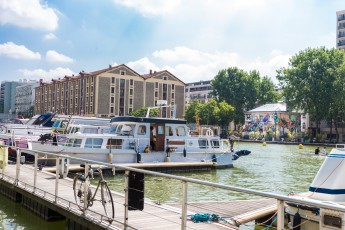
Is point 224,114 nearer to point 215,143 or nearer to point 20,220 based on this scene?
point 215,143

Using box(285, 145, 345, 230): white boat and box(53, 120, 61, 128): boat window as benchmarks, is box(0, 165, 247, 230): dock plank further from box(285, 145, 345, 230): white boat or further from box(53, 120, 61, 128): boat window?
box(53, 120, 61, 128): boat window

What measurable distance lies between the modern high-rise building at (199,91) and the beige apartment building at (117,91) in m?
64.3

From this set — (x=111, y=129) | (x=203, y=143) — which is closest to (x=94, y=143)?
(x=111, y=129)

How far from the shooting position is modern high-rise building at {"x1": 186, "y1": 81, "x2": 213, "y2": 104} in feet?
551

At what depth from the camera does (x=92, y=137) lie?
86.6 feet

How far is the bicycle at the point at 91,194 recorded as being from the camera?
9.06m

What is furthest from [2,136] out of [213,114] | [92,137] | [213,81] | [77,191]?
[213,81]

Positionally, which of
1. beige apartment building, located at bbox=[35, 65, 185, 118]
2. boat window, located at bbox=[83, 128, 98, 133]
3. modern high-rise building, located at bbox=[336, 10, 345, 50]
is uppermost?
modern high-rise building, located at bbox=[336, 10, 345, 50]

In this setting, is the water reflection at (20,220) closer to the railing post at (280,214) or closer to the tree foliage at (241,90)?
the railing post at (280,214)

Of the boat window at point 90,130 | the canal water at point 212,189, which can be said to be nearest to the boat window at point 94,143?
the canal water at point 212,189

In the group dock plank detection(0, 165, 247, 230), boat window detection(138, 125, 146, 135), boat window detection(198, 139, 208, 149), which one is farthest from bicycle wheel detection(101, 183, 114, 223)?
boat window detection(198, 139, 208, 149)

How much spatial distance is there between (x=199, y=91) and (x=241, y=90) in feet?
200

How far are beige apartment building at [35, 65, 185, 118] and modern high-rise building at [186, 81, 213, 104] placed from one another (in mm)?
64251

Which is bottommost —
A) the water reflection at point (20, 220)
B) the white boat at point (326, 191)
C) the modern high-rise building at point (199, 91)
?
the water reflection at point (20, 220)
